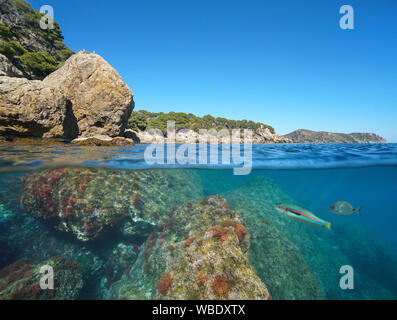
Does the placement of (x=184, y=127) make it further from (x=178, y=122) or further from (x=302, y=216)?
(x=302, y=216)

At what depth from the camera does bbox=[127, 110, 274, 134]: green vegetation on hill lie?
39953 mm

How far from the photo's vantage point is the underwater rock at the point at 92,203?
24.4 ft

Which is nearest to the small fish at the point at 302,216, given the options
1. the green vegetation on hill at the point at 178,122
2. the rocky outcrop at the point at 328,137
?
the green vegetation on hill at the point at 178,122

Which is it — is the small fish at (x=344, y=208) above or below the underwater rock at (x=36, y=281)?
above

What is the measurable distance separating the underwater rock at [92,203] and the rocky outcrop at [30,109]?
12.0 ft

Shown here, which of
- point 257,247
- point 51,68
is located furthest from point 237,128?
point 257,247

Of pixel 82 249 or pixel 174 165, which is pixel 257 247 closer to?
pixel 174 165

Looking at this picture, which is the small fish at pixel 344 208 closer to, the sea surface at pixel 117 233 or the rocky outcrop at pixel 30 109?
the sea surface at pixel 117 233

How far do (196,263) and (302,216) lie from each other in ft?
11.3

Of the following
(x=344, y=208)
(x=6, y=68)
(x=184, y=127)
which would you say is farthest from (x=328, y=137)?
(x=6, y=68)

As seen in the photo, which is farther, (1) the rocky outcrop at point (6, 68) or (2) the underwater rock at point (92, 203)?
(1) the rocky outcrop at point (6, 68)

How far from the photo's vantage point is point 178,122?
4897 cm

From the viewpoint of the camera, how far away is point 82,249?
7676 mm
